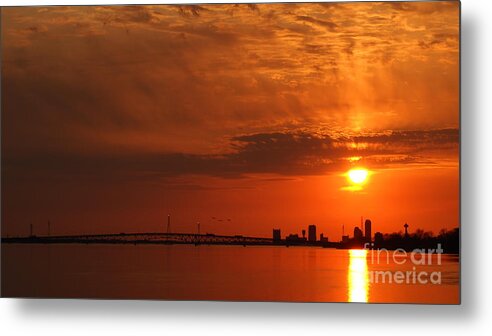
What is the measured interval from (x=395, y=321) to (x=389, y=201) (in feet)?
1.90

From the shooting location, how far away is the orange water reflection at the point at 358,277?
4.33 meters

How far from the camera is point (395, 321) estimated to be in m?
4.38

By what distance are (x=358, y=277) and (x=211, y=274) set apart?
2.33 feet

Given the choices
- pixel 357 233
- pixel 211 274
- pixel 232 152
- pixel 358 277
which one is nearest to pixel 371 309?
pixel 358 277

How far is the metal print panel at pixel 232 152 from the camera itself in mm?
4348

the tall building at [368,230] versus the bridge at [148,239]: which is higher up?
the tall building at [368,230]

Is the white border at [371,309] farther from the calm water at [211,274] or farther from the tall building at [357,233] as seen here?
the tall building at [357,233]

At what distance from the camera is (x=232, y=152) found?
4.46 meters

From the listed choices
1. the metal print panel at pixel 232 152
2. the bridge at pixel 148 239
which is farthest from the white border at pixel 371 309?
the bridge at pixel 148 239

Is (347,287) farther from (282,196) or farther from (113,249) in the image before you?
(113,249)

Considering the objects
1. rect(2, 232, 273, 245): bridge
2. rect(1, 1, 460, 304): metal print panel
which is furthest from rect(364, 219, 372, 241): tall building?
rect(2, 232, 273, 245): bridge

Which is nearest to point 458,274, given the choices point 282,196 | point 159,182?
point 282,196

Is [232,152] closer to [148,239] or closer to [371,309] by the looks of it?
[148,239]

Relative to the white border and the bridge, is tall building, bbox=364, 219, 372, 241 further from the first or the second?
the bridge
